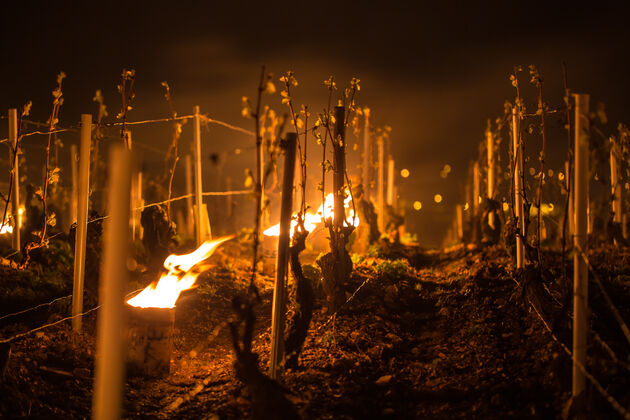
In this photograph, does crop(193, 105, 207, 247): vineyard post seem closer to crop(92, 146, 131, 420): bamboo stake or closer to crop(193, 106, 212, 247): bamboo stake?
crop(193, 106, 212, 247): bamboo stake

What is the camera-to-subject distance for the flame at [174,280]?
17.1 feet

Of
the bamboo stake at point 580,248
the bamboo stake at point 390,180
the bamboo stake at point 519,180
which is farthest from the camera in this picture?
the bamboo stake at point 390,180

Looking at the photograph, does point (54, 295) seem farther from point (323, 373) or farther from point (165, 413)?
point (323, 373)

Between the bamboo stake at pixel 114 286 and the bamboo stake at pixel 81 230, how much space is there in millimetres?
3521

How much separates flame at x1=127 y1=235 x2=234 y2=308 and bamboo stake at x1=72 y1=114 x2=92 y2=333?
1.12m

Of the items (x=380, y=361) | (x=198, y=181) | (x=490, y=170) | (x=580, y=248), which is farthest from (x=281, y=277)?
(x=490, y=170)

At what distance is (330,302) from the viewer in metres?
6.64

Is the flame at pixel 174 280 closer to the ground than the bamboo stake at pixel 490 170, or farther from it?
closer to the ground

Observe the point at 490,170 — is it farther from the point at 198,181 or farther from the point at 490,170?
the point at 198,181

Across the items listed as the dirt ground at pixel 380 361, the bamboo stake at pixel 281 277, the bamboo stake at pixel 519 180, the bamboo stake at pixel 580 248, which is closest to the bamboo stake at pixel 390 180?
the dirt ground at pixel 380 361

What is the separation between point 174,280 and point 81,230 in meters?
1.55

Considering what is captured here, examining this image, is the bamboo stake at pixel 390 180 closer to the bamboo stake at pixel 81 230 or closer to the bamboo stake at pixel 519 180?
the bamboo stake at pixel 519 180

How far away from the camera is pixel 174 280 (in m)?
5.55

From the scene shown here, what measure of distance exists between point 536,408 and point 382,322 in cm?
250
